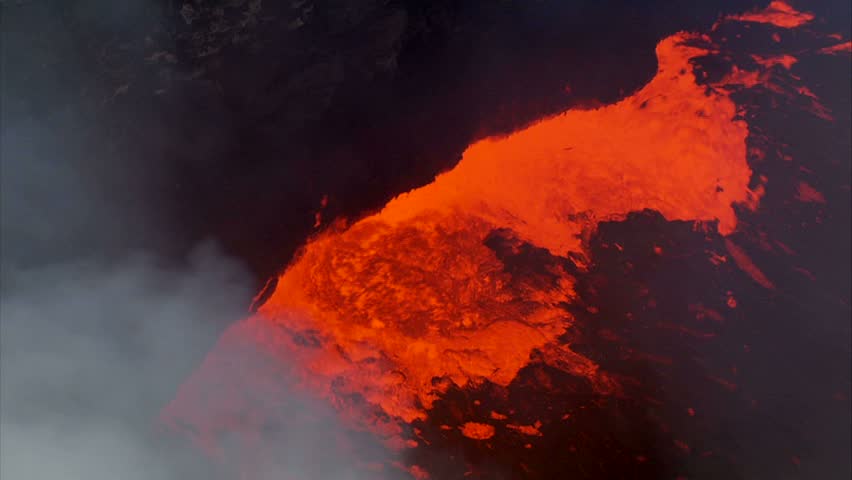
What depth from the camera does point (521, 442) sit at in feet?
16.4

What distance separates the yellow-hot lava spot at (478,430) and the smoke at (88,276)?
241cm

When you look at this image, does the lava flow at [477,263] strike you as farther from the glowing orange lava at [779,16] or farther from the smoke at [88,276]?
the smoke at [88,276]

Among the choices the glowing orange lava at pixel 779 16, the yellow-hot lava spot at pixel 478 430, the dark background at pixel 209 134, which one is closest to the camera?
the yellow-hot lava spot at pixel 478 430

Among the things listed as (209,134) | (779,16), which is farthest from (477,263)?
(779,16)

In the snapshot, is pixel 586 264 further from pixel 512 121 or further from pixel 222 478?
pixel 222 478

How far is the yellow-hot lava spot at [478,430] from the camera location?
5.03 meters

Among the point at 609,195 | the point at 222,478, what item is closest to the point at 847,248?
the point at 609,195

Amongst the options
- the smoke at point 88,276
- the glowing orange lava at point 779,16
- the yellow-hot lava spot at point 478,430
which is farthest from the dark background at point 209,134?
the yellow-hot lava spot at point 478,430

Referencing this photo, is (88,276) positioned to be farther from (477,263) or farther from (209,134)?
(477,263)

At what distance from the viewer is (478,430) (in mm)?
5047

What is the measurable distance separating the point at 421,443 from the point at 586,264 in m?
2.20

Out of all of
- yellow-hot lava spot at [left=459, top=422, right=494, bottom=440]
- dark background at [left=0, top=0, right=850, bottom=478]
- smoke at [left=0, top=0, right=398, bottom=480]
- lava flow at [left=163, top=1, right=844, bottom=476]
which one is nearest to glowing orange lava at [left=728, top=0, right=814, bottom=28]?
lava flow at [left=163, top=1, right=844, bottom=476]

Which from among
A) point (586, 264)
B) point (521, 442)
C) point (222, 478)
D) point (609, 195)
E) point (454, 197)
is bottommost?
point (521, 442)

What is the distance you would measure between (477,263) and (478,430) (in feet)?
4.89
